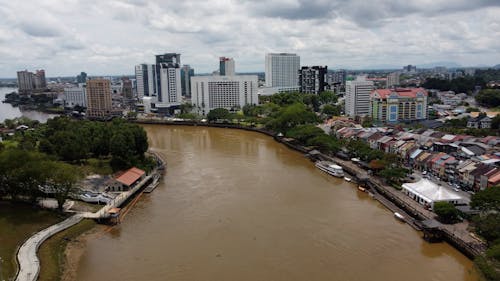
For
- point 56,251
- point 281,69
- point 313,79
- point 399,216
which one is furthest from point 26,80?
point 399,216

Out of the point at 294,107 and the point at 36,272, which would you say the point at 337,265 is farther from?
the point at 294,107

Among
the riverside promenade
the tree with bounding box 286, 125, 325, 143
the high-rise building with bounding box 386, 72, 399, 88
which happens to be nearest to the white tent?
the tree with bounding box 286, 125, 325, 143

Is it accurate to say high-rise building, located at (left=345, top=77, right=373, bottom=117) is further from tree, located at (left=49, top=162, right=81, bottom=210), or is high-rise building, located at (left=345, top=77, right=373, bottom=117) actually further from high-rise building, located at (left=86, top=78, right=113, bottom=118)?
tree, located at (left=49, top=162, right=81, bottom=210)

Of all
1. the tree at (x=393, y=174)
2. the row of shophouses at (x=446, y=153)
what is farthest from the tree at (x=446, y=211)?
the tree at (x=393, y=174)

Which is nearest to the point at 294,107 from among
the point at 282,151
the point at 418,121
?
the point at 282,151

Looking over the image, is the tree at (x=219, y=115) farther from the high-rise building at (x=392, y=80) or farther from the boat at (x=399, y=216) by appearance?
the high-rise building at (x=392, y=80)
